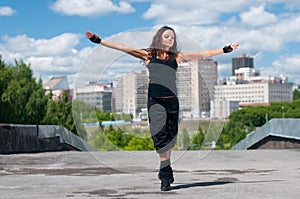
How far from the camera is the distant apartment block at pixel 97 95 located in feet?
26.2

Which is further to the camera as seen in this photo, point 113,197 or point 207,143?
point 207,143

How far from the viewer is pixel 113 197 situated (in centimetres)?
615

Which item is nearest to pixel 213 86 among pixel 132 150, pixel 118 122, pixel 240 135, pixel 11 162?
pixel 118 122

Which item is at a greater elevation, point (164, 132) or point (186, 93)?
point (186, 93)

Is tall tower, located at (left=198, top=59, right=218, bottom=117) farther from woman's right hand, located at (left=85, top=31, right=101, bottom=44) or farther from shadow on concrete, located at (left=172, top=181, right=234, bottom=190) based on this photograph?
woman's right hand, located at (left=85, top=31, right=101, bottom=44)

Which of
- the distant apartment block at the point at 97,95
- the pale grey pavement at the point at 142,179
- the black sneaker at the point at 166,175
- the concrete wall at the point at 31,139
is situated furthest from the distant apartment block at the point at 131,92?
the concrete wall at the point at 31,139

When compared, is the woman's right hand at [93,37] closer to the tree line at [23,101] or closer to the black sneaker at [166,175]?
the black sneaker at [166,175]

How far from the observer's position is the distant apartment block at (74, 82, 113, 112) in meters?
7.98

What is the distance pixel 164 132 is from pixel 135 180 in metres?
1.57

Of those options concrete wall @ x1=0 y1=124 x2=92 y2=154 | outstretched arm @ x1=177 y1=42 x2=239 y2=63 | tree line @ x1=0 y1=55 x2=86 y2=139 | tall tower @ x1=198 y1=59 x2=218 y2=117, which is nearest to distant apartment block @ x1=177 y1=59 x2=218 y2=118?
tall tower @ x1=198 y1=59 x2=218 y2=117

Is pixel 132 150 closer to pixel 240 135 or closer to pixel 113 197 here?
pixel 113 197

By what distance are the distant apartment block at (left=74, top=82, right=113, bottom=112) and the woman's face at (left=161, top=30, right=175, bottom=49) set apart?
1473mm

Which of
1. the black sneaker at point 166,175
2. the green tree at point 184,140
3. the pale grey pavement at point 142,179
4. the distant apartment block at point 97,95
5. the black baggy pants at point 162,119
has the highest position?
the distant apartment block at point 97,95

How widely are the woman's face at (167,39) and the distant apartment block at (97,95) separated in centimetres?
147
